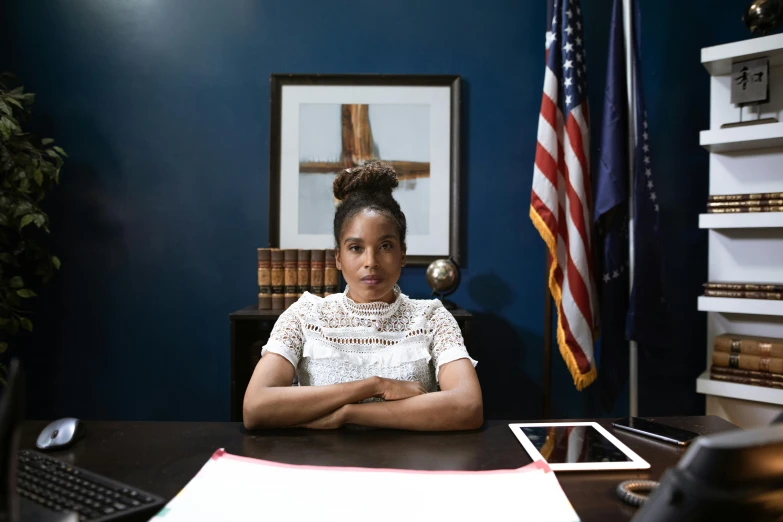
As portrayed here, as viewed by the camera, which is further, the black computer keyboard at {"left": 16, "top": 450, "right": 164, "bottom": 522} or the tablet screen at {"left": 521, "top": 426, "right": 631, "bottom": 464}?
the tablet screen at {"left": 521, "top": 426, "right": 631, "bottom": 464}

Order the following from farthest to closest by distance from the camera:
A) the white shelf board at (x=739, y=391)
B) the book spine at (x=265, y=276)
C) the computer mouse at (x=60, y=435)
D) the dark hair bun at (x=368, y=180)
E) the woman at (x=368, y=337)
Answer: the book spine at (x=265, y=276) < the white shelf board at (x=739, y=391) < the dark hair bun at (x=368, y=180) < the woman at (x=368, y=337) < the computer mouse at (x=60, y=435)

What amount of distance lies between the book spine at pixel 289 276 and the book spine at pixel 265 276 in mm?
69

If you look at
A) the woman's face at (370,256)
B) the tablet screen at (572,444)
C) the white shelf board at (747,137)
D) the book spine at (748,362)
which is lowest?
the book spine at (748,362)

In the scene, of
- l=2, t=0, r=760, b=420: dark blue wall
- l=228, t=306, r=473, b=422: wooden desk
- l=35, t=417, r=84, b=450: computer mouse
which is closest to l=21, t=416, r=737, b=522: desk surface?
l=35, t=417, r=84, b=450: computer mouse

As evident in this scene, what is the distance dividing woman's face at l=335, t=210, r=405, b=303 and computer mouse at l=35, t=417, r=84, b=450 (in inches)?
28.9

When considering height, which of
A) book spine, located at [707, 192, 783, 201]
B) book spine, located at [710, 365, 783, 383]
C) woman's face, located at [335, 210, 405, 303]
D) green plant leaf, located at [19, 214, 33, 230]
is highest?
book spine, located at [707, 192, 783, 201]

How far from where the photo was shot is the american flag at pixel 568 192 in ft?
7.80

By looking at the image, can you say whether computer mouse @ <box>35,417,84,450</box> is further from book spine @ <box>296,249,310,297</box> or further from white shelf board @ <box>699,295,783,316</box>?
white shelf board @ <box>699,295,783,316</box>

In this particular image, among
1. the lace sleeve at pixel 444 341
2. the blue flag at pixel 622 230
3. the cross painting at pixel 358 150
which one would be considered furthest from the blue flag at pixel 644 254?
the lace sleeve at pixel 444 341

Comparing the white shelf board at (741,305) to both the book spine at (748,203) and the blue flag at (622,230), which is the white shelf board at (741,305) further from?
the book spine at (748,203)

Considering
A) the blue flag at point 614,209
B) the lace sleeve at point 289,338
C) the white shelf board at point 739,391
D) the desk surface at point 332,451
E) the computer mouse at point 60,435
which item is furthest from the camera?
the blue flag at point 614,209

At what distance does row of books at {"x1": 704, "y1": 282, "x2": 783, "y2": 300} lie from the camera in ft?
7.23

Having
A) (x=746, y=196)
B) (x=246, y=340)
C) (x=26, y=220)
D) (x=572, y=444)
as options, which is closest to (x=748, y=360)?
(x=746, y=196)

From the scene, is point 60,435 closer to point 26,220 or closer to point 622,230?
point 26,220
